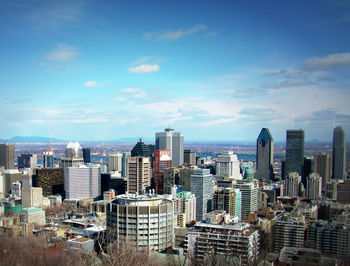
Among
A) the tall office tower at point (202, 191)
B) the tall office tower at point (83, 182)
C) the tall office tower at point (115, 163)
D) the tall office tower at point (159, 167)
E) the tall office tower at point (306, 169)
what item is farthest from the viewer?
the tall office tower at point (115, 163)

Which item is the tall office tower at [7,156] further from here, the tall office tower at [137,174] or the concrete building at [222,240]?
the concrete building at [222,240]

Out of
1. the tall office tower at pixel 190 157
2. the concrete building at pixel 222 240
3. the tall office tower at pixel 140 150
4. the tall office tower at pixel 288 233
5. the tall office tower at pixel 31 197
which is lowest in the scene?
the tall office tower at pixel 31 197

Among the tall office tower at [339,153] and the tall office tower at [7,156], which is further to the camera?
the tall office tower at [7,156]

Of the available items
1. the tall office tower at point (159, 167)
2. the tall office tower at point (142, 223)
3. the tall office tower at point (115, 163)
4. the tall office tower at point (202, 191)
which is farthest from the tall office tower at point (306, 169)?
the tall office tower at point (115, 163)

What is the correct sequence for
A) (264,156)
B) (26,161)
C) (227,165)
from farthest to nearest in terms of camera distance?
(26,161)
(264,156)
(227,165)

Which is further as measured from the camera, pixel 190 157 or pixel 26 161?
pixel 190 157

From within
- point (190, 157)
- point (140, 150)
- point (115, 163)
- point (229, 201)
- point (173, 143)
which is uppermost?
point (173, 143)

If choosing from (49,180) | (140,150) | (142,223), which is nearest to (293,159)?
(140,150)

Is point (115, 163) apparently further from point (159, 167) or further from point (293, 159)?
point (293, 159)
